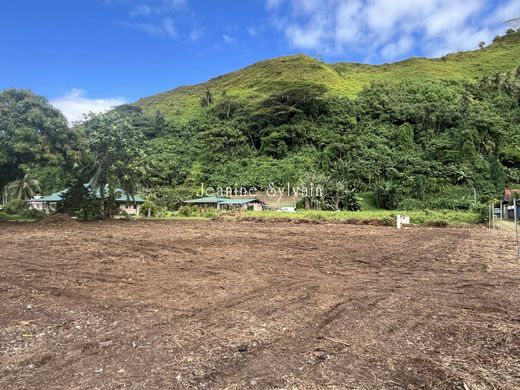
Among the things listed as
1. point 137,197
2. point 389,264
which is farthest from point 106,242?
point 137,197

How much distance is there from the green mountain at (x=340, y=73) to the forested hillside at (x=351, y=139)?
2.27 ft

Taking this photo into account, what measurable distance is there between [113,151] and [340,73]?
78.8 meters

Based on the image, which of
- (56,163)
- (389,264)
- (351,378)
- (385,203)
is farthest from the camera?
(385,203)

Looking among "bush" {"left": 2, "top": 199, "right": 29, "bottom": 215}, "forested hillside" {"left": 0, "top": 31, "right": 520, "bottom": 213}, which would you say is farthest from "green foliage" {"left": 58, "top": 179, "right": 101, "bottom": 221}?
"bush" {"left": 2, "top": 199, "right": 29, "bottom": 215}

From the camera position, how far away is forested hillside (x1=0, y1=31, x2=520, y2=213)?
157ft

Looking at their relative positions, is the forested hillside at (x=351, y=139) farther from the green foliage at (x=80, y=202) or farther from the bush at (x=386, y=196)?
the green foliage at (x=80, y=202)

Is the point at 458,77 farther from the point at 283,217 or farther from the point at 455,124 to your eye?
the point at 283,217

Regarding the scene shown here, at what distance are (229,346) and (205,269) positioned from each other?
5.27m

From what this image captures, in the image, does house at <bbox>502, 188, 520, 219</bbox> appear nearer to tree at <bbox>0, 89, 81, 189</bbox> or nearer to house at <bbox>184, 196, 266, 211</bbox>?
house at <bbox>184, 196, 266, 211</bbox>

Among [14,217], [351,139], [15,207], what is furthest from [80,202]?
[351,139]

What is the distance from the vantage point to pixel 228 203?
161ft

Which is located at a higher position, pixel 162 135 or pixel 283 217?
pixel 162 135

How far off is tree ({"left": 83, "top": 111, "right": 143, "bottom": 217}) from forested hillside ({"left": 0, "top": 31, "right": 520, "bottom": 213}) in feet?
0.52

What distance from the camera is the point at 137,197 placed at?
48.1m
